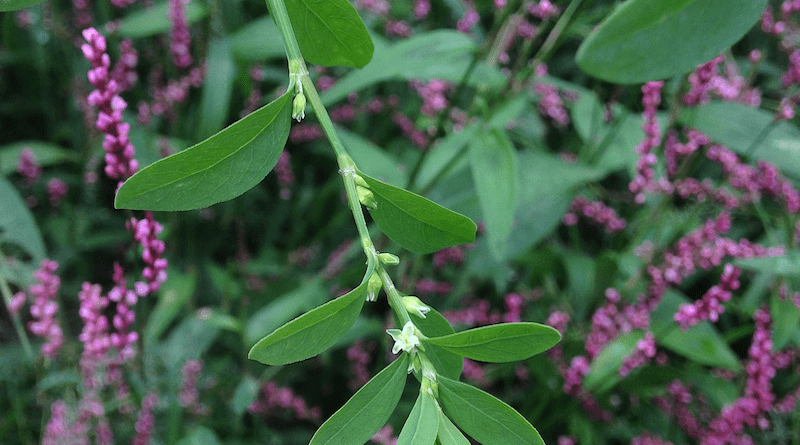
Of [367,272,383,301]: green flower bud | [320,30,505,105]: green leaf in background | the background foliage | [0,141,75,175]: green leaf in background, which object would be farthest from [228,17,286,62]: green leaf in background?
[367,272,383,301]: green flower bud

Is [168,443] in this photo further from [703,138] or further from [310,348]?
[703,138]

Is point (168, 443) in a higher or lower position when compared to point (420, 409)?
lower

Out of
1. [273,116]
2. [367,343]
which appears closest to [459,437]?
[273,116]

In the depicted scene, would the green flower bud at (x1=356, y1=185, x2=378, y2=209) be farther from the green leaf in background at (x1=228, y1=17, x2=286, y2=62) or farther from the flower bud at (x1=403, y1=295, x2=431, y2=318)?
the green leaf in background at (x1=228, y1=17, x2=286, y2=62)

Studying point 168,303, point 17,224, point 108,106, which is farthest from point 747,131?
point 17,224

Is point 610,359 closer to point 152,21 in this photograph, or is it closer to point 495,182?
point 495,182

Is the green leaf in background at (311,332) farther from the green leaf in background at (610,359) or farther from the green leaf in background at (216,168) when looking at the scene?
the green leaf in background at (610,359)
